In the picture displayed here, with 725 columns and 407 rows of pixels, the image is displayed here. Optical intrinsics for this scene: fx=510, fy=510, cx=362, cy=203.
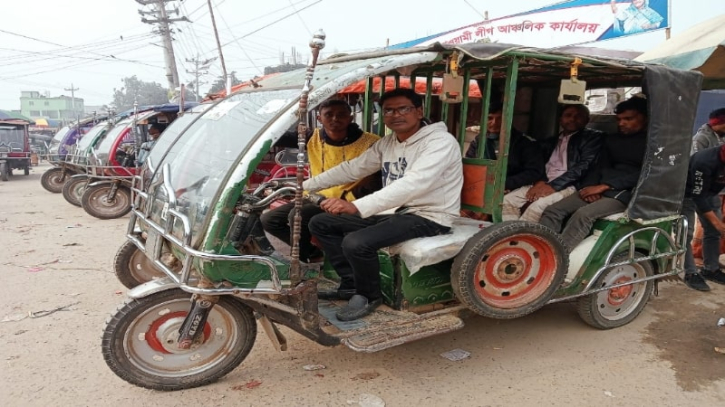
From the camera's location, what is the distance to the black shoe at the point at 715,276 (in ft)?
17.6

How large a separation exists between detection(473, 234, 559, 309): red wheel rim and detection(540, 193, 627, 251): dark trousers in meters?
0.51

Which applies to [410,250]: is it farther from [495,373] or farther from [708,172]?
[708,172]

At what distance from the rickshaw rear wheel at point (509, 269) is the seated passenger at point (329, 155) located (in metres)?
1.27

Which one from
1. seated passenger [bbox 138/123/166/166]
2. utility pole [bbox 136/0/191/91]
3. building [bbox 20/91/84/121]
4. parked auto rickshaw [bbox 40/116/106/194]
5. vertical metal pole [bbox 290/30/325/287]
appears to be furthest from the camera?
building [bbox 20/91/84/121]

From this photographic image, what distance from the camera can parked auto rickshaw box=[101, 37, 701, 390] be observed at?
2.85 metres

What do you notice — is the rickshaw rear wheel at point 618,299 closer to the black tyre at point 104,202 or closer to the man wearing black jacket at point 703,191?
the man wearing black jacket at point 703,191

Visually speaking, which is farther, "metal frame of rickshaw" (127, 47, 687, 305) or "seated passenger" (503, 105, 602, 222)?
"seated passenger" (503, 105, 602, 222)

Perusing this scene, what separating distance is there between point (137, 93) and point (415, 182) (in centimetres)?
6434

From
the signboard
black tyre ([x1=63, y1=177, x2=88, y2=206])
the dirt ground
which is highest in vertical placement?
the signboard

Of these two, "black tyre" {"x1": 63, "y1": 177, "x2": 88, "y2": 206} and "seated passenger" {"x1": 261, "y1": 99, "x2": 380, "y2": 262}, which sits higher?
"seated passenger" {"x1": 261, "y1": 99, "x2": 380, "y2": 262}

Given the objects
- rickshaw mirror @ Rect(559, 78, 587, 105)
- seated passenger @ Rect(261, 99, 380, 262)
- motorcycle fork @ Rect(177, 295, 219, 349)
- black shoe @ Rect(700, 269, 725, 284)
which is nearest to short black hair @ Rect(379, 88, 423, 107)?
seated passenger @ Rect(261, 99, 380, 262)

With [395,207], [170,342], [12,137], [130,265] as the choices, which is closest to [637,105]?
[395,207]

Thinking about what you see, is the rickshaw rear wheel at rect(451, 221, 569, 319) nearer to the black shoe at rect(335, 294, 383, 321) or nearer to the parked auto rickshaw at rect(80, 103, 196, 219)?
the black shoe at rect(335, 294, 383, 321)

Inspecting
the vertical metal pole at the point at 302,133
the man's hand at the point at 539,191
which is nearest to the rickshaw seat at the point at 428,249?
the vertical metal pole at the point at 302,133
